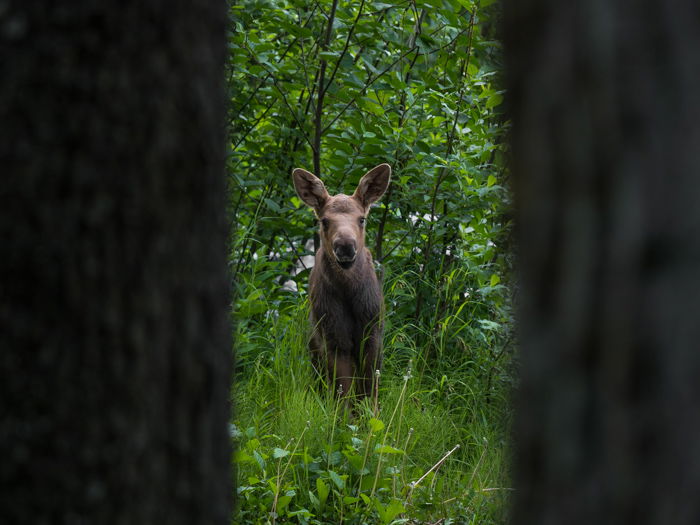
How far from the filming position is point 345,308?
20.9 ft

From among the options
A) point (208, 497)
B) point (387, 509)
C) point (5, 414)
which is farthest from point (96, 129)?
point (387, 509)

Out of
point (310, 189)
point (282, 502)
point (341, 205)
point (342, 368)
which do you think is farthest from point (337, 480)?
point (310, 189)

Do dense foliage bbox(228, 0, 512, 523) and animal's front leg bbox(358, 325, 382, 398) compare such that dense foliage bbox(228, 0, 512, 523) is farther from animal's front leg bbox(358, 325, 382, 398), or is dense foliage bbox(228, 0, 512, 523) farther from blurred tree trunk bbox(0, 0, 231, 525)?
blurred tree trunk bbox(0, 0, 231, 525)

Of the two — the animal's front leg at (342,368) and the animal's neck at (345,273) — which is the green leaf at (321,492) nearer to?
the animal's front leg at (342,368)

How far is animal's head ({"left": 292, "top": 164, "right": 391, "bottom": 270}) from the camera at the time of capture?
245 inches

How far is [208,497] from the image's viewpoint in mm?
1598

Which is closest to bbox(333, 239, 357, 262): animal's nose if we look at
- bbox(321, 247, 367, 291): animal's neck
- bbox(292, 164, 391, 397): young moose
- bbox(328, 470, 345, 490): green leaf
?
bbox(292, 164, 391, 397): young moose

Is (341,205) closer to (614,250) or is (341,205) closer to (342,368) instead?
(342,368)

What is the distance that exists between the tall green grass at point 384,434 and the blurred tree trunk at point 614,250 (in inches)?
101

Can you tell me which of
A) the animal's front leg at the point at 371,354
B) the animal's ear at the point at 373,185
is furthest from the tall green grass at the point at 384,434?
the animal's ear at the point at 373,185

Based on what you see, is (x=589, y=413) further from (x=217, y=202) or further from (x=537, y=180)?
(x=217, y=202)

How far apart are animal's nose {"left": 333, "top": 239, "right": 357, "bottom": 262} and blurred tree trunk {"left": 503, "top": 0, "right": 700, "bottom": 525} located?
15.9 feet

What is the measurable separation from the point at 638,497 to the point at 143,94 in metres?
1.06

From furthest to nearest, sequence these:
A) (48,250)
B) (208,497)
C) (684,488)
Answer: (208,497)
(48,250)
(684,488)
